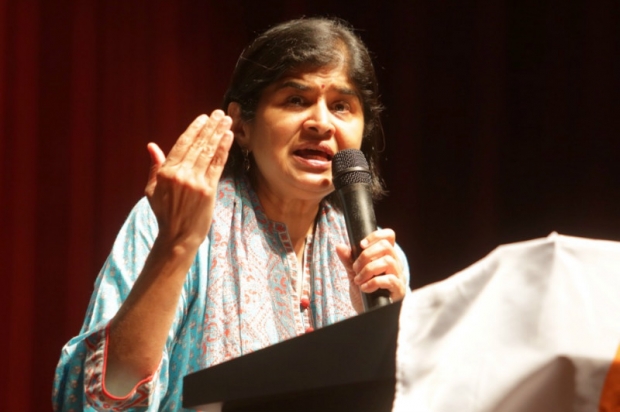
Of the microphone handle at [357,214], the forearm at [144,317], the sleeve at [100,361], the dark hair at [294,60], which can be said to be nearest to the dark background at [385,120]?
the dark hair at [294,60]

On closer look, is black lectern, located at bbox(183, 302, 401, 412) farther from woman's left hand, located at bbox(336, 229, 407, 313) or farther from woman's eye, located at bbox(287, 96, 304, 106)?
woman's eye, located at bbox(287, 96, 304, 106)

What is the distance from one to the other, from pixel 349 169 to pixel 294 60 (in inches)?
14.6

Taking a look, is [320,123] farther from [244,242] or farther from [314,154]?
[244,242]

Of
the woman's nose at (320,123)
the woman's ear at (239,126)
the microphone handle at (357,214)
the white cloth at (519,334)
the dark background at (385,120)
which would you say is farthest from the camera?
the dark background at (385,120)

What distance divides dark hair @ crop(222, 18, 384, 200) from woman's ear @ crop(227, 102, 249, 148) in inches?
0.5

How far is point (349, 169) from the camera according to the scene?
128 cm

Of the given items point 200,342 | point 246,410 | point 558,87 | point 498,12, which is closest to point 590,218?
point 558,87

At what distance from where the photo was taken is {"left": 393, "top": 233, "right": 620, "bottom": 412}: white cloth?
1.68ft

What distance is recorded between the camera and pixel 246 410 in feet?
2.35

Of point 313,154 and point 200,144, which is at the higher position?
point 313,154

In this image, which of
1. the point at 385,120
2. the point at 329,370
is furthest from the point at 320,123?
the point at 385,120

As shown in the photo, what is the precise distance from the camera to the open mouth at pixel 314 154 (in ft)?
4.99

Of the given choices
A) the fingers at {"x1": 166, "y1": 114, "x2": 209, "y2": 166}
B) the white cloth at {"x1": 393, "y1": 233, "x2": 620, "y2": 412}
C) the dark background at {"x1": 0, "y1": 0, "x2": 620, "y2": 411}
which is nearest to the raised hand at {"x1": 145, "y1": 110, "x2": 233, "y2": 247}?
the fingers at {"x1": 166, "y1": 114, "x2": 209, "y2": 166}

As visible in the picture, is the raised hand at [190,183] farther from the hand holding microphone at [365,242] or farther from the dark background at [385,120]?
the dark background at [385,120]
